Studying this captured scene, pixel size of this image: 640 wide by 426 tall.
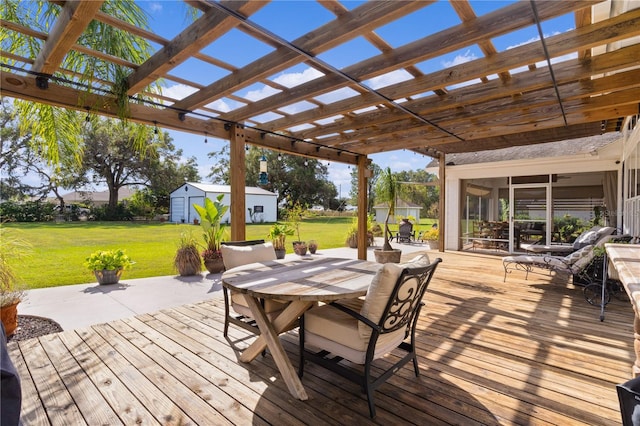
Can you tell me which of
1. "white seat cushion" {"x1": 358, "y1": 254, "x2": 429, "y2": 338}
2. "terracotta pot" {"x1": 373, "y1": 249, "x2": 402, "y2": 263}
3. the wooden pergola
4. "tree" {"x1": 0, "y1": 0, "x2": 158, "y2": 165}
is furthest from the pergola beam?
"terracotta pot" {"x1": 373, "y1": 249, "x2": 402, "y2": 263}

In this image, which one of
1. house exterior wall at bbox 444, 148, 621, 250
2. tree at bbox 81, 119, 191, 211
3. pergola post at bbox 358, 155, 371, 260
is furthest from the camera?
tree at bbox 81, 119, 191, 211

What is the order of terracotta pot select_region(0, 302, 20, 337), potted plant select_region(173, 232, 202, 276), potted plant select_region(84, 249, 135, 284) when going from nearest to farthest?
1. terracotta pot select_region(0, 302, 20, 337)
2. potted plant select_region(84, 249, 135, 284)
3. potted plant select_region(173, 232, 202, 276)

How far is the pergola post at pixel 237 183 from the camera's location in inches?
204

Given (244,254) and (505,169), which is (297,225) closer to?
(244,254)

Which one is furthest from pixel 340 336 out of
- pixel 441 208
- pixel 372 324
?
pixel 441 208

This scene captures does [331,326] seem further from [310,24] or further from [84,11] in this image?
[84,11]

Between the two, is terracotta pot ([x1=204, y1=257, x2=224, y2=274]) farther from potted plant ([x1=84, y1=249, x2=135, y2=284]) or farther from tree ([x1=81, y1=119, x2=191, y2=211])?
tree ([x1=81, y1=119, x2=191, y2=211])

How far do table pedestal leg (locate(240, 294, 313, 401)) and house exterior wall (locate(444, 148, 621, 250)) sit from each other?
8976 mm

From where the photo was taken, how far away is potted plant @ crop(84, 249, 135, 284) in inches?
211

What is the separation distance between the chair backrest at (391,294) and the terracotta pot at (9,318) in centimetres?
354

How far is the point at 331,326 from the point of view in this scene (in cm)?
229

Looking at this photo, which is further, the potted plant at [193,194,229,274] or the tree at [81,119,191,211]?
the tree at [81,119,191,211]

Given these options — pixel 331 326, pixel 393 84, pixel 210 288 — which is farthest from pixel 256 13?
pixel 210 288

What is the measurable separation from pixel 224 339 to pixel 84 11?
3.09m
